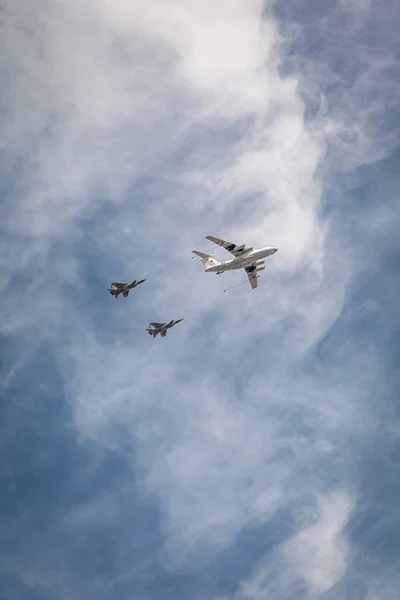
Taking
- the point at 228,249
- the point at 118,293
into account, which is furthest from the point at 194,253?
the point at 118,293

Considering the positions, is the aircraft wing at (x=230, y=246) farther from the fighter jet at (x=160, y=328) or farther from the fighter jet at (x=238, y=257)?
the fighter jet at (x=160, y=328)

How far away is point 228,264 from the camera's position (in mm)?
155500

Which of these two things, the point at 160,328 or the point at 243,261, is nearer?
the point at 243,261

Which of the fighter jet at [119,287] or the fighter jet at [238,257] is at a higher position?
the fighter jet at [119,287]

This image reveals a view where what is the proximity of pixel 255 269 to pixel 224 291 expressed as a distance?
18.2 metres

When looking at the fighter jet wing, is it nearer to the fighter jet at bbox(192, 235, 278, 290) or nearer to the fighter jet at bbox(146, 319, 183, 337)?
the fighter jet at bbox(192, 235, 278, 290)

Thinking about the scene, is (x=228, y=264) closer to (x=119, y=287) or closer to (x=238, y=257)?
(x=238, y=257)

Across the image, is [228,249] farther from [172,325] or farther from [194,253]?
[172,325]

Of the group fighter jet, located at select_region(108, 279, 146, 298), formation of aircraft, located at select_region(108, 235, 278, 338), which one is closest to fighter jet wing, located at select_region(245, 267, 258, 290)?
formation of aircraft, located at select_region(108, 235, 278, 338)

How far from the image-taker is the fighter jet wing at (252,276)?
165 meters

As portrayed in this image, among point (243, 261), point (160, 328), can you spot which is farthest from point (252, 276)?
point (160, 328)

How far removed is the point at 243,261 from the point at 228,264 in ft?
12.5

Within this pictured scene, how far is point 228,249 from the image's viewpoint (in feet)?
504

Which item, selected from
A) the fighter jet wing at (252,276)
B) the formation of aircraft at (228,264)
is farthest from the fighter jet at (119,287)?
the fighter jet wing at (252,276)
